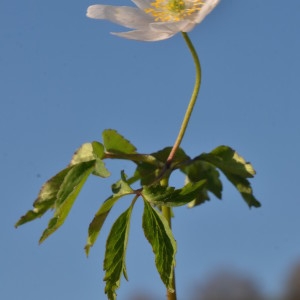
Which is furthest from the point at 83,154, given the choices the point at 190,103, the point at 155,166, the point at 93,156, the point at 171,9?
the point at 171,9

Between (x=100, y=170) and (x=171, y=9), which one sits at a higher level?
(x=171, y=9)

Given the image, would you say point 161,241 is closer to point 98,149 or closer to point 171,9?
point 98,149

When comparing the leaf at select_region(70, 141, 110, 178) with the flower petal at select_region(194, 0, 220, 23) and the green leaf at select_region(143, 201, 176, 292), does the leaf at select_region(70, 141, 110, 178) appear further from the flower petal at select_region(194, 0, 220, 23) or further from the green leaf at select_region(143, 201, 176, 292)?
the flower petal at select_region(194, 0, 220, 23)

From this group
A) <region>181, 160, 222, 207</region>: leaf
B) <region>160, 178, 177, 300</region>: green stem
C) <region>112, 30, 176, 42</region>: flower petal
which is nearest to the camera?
<region>160, 178, 177, 300</region>: green stem

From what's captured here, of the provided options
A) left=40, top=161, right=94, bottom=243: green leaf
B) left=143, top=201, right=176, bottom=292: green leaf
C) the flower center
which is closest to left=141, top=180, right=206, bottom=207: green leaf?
left=143, top=201, right=176, bottom=292: green leaf

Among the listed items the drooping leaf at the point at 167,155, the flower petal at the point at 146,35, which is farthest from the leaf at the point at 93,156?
the flower petal at the point at 146,35

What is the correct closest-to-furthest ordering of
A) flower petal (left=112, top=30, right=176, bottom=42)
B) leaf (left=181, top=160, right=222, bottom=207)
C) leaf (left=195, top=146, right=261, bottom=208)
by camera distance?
1. flower petal (left=112, top=30, right=176, bottom=42)
2. leaf (left=195, top=146, right=261, bottom=208)
3. leaf (left=181, top=160, right=222, bottom=207)
